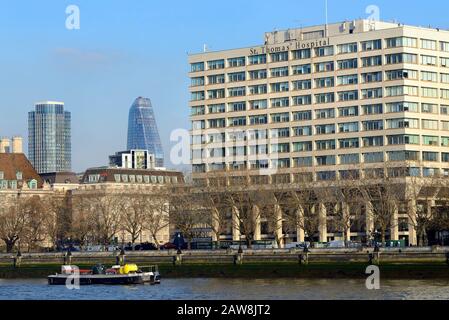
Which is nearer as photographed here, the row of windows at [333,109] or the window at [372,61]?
the window at [372,61]

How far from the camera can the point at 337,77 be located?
16588cm

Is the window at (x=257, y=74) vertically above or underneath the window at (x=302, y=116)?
above

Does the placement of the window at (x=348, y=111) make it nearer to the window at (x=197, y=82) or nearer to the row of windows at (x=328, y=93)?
the row of windows at (x=328, y=93)

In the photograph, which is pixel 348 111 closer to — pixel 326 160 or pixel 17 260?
pixel 326 160

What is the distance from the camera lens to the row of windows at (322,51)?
159m

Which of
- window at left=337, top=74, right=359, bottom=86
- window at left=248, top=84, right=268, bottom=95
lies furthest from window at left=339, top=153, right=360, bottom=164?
window at left=248, top=84, right=268, bottom=95

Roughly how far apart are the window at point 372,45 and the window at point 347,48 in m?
1.68

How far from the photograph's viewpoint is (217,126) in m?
179

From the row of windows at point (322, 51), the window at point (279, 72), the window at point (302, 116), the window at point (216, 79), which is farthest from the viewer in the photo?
the window at point (216, 79)

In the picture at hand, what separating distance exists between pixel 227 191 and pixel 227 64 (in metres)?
32.5

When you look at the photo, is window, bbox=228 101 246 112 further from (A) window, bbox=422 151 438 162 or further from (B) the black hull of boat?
(B) the black hull of boat

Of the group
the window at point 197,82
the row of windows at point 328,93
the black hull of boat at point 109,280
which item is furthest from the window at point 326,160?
the black hull of boat at point 109,280
